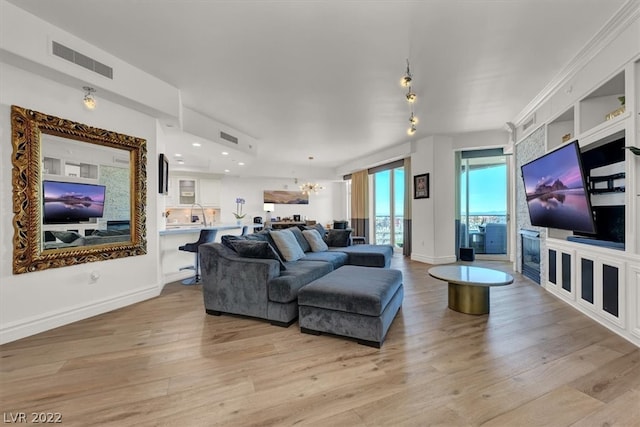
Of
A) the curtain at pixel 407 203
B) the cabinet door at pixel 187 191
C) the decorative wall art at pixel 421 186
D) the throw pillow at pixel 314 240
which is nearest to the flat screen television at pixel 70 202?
the throw pillow at pixel 314 240

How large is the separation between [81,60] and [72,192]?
134 centimetres

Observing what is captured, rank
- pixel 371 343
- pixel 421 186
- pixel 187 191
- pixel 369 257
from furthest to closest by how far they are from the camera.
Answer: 1. pixel 187 191
2. pixel 421 186
3. pixel 369 257
4. pixel 371 343

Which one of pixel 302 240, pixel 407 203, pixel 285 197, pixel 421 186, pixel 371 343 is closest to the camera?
pixel 371 343

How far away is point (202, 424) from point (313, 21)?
298cm

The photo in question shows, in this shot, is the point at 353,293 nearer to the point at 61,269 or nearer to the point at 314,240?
the point at 314,240

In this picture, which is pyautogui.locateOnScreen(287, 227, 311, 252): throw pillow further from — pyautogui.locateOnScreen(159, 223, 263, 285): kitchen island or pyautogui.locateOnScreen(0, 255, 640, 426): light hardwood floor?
pyautogui.locateOnScreen(0, 255, 640, 426): light hardwood floor

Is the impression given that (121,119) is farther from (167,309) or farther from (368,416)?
(368,416)

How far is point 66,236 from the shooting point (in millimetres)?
2863

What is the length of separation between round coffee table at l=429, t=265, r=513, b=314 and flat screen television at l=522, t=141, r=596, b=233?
0.92m

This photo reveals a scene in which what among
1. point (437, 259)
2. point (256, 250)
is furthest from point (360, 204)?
point (256, 250)

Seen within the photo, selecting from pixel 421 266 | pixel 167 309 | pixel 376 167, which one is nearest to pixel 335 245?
pixel 421 266

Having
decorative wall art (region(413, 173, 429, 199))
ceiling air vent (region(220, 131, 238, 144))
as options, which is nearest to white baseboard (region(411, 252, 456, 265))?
decorative wall art (region(413, 173, 429, 199))

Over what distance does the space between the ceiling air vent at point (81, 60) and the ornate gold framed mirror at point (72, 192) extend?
0.60 m

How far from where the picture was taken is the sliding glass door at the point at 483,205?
6.26 m
